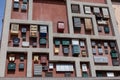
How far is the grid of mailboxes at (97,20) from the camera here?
29998 millimetres

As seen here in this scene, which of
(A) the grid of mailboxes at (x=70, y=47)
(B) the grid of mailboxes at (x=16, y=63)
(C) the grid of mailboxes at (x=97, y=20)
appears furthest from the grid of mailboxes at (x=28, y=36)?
(C) the grid of mailboxes at (x=97, y=20)

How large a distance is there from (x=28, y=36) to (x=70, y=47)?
6.11m

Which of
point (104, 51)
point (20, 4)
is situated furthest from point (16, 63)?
point (104, 51)

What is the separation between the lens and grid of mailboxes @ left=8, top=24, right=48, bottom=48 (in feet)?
88.3

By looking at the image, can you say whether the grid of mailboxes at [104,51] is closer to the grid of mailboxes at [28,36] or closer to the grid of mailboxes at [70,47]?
the grid of mailboxes at [70,47]

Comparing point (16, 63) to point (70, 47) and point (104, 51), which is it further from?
point (104, 51)

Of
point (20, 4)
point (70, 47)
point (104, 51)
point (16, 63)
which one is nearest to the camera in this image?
point (16, 63)

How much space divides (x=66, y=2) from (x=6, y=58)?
43.0 ft

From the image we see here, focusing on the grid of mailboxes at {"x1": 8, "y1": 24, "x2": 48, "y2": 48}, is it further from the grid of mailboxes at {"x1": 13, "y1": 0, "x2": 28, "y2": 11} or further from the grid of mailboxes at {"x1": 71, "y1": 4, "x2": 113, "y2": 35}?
the grid of mailboxes at {"x1": 71, "y1": 4, "x2": 113, "y2": 35}

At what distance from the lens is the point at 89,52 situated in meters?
28.0

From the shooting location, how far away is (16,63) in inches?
1011

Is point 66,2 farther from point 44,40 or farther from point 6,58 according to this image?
point 6,58

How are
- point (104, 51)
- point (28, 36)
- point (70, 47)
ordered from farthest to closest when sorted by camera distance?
point (104, 51) < point (70, 47) < point (28, 36)

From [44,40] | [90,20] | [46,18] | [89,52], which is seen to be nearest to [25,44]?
[44,40]
